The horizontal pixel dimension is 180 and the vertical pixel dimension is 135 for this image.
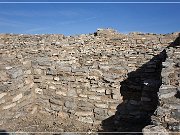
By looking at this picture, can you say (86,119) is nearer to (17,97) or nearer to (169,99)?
(17,97)

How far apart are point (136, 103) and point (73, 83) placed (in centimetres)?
227

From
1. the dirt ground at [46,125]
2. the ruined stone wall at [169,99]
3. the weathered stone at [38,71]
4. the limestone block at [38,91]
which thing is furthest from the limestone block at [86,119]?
the ruined stone wall at [169,99]

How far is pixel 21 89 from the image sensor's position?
936cm

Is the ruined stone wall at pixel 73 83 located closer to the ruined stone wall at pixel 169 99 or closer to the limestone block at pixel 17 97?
the limestone block at pixel 17 97

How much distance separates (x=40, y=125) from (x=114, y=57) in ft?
12.2

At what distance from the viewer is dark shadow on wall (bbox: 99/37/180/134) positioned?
26.6ft

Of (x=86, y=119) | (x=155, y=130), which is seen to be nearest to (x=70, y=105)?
(x=86, y=119)

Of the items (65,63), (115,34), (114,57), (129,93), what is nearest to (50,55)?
(65,63)

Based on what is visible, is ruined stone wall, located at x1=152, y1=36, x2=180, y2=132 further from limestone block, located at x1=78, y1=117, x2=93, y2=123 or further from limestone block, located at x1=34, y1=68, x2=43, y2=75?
limestone block, located at x1=34, y1=68, x2=43, y2=75

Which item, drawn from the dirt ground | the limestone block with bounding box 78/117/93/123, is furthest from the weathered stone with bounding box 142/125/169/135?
the limestone block with bounding box 78/117/93/123

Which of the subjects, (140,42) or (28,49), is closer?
(28,49)

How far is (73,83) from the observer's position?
Answer: 371 inches

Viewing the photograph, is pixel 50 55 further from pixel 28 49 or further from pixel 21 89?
pixel 21 89

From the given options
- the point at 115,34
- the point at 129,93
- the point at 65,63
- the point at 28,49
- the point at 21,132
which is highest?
the point at 115,34
